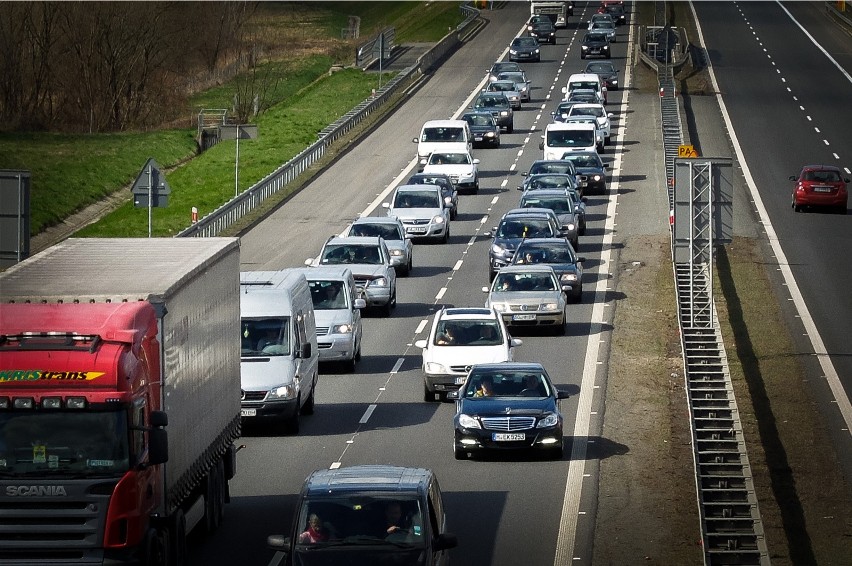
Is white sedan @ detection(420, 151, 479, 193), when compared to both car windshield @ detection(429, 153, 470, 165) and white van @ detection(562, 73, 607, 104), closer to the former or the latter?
car windshield @ detection(429, 153, 470, 165)

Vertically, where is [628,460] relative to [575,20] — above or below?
below

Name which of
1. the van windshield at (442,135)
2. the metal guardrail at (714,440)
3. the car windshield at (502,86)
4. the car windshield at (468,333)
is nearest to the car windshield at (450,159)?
the van windshield at (442,135)

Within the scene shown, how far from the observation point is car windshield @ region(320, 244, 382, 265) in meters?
39.3

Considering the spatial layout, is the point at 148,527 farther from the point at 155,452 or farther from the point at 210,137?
the point at 210,137

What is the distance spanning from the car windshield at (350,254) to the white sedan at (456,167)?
59.9ft

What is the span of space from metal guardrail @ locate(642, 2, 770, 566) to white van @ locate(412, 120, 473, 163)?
20.6m

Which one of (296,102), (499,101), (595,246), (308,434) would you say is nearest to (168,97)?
(296,102)

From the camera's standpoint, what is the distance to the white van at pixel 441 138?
6231 cm

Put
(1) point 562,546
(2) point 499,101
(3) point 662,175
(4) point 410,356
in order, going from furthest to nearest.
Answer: (2) point 499,101, (3) point 662,175, (4) point 410,356, (1) point 562,546

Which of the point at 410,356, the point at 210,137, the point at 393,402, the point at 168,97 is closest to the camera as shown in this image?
the point at 393,402

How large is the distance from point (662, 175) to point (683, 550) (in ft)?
142

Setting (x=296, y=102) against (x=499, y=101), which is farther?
(x=296, y=102)

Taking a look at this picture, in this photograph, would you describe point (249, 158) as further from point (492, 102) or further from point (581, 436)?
point (581, 436)

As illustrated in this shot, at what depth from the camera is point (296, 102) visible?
308 ft
